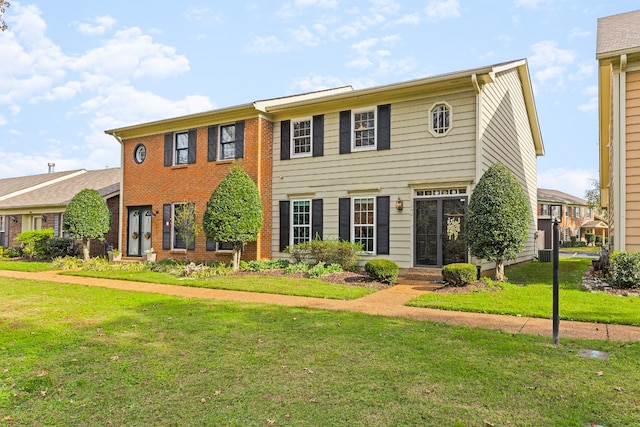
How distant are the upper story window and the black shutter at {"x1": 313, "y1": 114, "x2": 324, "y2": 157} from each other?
3538 millimetres

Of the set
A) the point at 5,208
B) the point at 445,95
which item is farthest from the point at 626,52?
the point at 5,208

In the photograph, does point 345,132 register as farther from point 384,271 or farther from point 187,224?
point 187,224

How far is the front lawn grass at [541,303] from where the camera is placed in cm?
672

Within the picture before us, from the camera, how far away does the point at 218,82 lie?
522 inches

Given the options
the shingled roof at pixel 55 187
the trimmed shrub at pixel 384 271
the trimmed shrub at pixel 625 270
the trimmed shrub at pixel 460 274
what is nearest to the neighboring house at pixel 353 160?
the trimmed shrub at pixel 384 271

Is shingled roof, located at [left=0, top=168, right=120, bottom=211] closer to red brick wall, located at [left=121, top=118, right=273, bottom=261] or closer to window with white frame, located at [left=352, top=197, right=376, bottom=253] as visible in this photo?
red brick wall, located at [left=121, top=118, right=273, bottom=261]

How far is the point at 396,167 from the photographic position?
12406 mm

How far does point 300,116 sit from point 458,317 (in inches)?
366

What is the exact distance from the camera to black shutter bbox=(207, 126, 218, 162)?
609 inches

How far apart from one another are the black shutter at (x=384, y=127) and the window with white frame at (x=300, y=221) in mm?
3047

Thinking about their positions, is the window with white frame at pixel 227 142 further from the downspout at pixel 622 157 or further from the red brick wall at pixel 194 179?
the downspout at pixel 622 157

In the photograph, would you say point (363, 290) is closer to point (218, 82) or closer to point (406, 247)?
point (406, 247)

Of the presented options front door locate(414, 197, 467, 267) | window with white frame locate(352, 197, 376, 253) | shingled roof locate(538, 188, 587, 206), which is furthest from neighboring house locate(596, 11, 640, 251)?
shingled roof locate(538, 188, 587, 206)

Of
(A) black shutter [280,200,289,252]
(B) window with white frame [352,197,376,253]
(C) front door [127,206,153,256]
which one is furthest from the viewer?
(C) front door [127,206,153,256]
